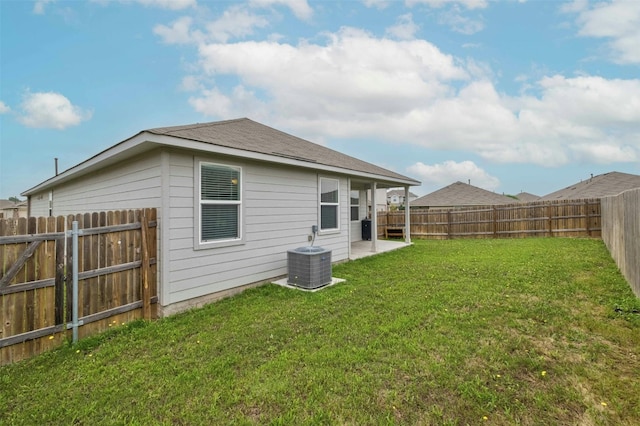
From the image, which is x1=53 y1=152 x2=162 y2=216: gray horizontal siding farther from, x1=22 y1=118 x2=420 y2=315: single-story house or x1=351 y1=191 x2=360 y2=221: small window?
x1=351 y1=191 x2=360 y2=221: small window

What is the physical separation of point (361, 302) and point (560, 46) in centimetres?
1095

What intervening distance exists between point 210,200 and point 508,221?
14765mm

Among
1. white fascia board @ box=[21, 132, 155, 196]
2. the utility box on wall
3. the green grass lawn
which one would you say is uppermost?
white fascia board @ box=[21, 132, 155, 196]

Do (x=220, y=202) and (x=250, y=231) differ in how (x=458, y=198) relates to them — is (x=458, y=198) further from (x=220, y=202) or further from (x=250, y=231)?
(x=220, y=202)

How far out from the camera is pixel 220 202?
16.7 feet

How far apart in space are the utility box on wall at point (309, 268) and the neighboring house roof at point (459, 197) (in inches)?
732

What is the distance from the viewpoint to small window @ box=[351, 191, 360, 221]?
1269cm

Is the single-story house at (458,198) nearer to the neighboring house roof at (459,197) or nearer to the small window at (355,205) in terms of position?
the neighboring house roof at (459,197)

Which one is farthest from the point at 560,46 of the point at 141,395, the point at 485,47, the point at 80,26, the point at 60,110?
the point at 60,110

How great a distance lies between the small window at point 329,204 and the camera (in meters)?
7.73

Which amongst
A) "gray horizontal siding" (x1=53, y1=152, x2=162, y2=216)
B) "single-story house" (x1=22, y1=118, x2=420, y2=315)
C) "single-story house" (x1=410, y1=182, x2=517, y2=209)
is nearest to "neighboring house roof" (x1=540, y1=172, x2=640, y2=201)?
"single-story house" (x1=410, y1=182, x2=517, y2=209)

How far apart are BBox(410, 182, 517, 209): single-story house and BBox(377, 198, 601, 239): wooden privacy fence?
6775mm

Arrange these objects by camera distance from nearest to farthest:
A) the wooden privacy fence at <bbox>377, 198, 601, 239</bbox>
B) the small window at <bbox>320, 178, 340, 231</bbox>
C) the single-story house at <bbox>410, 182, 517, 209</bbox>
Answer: the small window at <bbox>320, 178, 340, 231</bbox> → the wooden privacy fence at <bbox>377, 198, 601, 239</bbox> → the single-story house at <bbox>410, 182, 517, 209</bbox>

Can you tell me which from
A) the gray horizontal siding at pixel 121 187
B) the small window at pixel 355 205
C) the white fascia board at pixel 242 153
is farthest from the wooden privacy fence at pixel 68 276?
the small window at pixel 355 205
